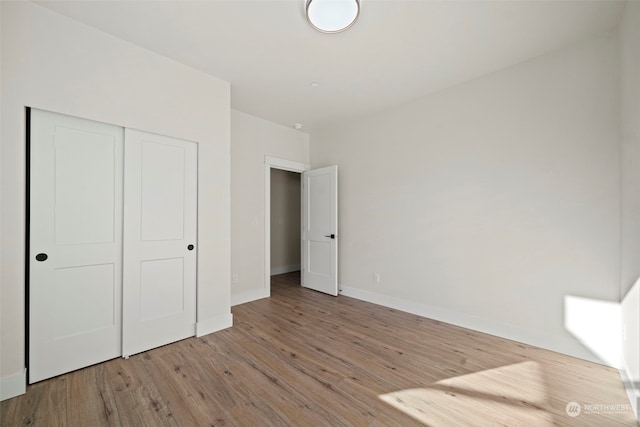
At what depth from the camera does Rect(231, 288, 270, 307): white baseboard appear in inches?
154

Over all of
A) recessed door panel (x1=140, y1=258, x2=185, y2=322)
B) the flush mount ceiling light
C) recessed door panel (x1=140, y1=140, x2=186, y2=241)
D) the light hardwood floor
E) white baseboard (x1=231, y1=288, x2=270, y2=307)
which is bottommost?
the light hardwood floor

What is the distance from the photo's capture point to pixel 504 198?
2.87m

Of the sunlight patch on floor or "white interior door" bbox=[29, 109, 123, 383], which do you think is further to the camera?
"white interior door" bbox=[29, 109, 123, 383]

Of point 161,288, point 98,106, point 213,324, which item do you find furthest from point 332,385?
point 98,106

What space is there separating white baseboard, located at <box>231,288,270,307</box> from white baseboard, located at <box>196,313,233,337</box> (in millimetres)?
812

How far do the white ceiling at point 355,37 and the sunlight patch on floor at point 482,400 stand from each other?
2865mm

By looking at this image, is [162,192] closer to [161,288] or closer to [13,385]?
[161,288]

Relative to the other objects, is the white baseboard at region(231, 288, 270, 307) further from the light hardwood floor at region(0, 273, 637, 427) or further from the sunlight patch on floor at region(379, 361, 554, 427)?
the sunlight patch on floor at region(379, 361, 554, 427)

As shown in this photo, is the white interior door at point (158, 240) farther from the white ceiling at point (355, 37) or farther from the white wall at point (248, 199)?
the white wall at point (248, 199)

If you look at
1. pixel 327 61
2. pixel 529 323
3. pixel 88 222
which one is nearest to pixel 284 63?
pixel 327 61

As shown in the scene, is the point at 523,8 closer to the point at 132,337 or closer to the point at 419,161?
the point at 419,161

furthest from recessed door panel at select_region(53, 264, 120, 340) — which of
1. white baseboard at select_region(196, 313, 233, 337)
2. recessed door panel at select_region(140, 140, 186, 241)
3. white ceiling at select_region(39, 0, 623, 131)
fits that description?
white ceiling at select_region(39, 0, 623, 131)

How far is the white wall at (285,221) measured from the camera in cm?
619

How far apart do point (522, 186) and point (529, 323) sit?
138 cm
